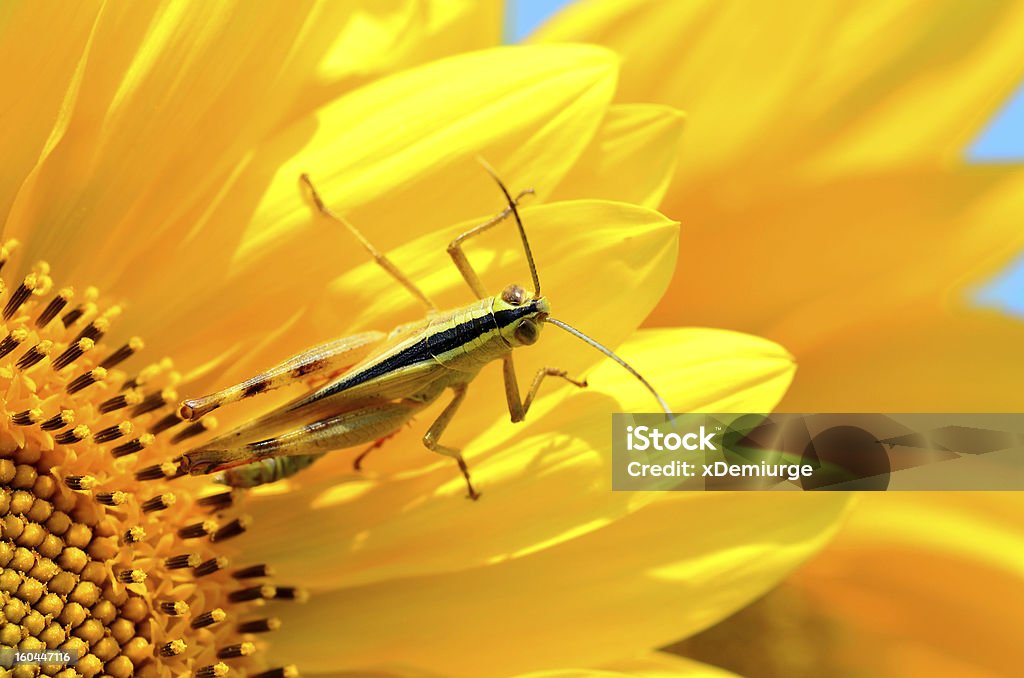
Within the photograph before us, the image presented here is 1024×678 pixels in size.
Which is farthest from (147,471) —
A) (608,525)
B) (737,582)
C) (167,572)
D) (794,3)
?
(794,3)

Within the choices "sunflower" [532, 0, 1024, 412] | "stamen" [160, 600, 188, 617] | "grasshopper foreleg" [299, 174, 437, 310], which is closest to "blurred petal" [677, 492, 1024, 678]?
"sunflower" [532, 0, 1024, 412]

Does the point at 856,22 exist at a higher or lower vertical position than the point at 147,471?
higher

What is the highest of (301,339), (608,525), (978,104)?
(978,104)

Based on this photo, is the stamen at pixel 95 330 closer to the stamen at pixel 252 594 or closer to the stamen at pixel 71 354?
the stamen at pixel 71 354

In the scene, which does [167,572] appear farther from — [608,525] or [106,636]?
[608,525]

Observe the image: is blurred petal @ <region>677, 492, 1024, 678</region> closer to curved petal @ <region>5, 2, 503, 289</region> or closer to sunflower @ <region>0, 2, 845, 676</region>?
sunflower @ <region>0, 2, 845, 676</region>
